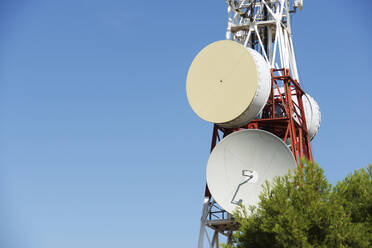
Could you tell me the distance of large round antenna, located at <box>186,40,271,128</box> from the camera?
36125mm

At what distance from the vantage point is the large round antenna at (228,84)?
36125 mm

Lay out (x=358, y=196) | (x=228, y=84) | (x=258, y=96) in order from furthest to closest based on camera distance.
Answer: (x=228, y=84), (x=258, y=96), (x=358, y=196)

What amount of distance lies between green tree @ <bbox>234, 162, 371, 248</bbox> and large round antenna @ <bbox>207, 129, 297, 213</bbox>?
2618mm

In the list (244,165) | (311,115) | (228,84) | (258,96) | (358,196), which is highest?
(311,115)

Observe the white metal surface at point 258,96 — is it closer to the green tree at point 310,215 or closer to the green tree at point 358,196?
the green tree at point 310,215

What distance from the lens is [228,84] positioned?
37000 millimetres

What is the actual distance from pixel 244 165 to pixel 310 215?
822 centimetres

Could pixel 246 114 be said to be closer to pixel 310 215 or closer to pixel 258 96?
pixel 258 96

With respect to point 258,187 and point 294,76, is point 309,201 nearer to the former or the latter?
point 258,187

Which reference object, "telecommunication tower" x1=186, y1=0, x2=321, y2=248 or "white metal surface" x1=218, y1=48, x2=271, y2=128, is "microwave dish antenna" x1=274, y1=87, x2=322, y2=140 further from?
"white metal surface" x1=218, y1=48, x2=271, y2=128

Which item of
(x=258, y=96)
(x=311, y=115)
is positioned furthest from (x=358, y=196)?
(x=311, y=115)

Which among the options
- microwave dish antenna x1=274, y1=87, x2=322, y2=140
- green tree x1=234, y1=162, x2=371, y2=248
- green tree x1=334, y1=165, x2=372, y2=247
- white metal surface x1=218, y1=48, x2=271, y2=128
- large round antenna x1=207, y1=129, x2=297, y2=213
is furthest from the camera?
microwave dish antenna x1=274, y1=87, x2=322, y2=140

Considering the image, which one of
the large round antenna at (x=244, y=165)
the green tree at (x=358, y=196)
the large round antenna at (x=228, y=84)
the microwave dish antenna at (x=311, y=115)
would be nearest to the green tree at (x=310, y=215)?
the green tree at (x=358, y=196)

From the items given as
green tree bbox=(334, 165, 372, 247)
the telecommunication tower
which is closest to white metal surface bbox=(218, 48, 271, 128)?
the telecommunication tower
